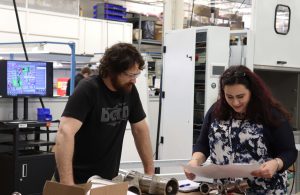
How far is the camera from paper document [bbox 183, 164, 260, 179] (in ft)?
5.81

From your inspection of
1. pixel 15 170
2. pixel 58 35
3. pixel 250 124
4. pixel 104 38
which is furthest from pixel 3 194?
pixel 104 38

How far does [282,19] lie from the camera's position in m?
4.00

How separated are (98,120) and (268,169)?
767 millimetres

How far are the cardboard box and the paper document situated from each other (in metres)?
0.52

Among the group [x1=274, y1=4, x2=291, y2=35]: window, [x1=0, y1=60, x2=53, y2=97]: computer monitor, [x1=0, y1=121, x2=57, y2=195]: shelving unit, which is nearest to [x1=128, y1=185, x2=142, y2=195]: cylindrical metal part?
[x1=0, y1=121, x2=57, y2=195]: shelving unit

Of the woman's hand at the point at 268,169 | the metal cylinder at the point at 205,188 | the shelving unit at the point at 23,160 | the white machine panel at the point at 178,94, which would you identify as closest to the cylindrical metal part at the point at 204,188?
the metal cylinder at the point at 205,188

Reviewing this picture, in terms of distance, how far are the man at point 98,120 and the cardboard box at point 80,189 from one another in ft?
1.58

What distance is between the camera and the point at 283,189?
6.55ft

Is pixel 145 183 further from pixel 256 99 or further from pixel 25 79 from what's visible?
pixel 25 79

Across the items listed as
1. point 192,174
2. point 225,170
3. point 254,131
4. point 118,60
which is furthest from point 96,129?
point 254,131

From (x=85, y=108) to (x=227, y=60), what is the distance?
2773 mm

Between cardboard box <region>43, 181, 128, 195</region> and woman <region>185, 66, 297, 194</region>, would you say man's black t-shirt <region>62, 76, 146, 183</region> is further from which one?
cardboard box <region>43, 181, 128, 195</region>

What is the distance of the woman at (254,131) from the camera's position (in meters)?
1.98

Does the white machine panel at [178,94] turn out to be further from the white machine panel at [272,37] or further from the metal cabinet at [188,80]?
the white machine panel at [272,37]
